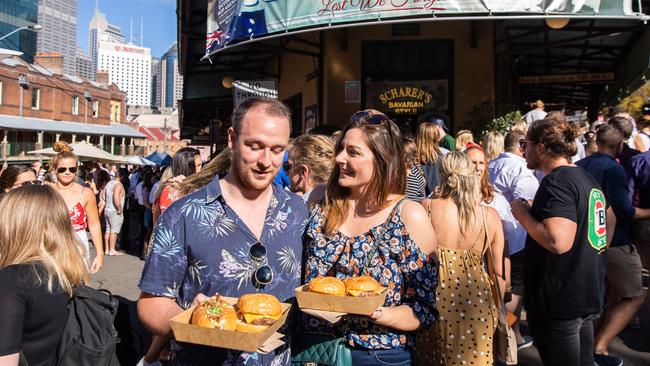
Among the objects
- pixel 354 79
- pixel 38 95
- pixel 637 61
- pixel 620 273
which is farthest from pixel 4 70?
pixel 620 273

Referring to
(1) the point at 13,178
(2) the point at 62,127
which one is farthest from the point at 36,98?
(1) the point at 13,178

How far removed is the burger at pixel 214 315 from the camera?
177 cm

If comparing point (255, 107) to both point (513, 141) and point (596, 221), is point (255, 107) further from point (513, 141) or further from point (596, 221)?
point (513, 141)

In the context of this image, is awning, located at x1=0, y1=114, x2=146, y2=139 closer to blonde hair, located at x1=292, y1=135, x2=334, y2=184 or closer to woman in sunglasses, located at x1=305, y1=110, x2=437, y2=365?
blonde hair, located at x1=292, y1=135, x2=334, y2=184

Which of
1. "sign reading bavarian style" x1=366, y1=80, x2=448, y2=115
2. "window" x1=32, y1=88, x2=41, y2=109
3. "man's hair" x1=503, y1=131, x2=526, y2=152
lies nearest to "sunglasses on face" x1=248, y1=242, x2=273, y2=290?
"man's hair" x1=503, y1=131, x2=526, y2=152

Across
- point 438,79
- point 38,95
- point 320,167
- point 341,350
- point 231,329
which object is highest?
point 38,95

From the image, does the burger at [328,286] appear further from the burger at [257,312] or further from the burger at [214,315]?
the burger at [214,315]

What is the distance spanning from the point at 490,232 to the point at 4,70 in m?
58.5

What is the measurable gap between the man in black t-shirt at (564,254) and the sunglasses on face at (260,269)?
6.34ft

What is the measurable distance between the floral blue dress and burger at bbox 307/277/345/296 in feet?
0.64

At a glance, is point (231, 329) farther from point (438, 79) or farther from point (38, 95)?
point (38, 95)

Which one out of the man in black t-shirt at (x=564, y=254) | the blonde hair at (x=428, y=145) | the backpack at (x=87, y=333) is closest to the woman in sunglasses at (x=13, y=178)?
the backpack at (x=87, y=333)

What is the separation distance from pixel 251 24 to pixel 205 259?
8.52 m

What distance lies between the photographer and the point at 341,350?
7.47 ft
